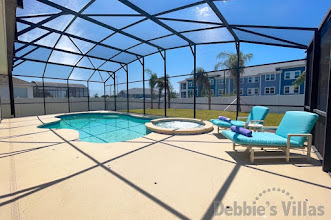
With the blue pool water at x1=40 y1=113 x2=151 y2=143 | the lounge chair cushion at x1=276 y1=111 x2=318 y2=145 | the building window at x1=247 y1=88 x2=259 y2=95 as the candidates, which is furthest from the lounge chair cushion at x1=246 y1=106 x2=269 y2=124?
the building window at x1=247 y1=88 x2=259 y2=95

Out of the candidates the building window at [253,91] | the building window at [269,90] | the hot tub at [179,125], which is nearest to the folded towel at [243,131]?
the hot tub at [179,125]

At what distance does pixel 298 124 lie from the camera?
9.95 ft

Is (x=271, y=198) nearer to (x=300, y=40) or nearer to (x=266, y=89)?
(x=300, y=40)

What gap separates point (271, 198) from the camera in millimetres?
1798

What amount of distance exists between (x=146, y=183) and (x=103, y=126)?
277 inches

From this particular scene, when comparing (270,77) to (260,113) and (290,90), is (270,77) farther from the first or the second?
(260,113)

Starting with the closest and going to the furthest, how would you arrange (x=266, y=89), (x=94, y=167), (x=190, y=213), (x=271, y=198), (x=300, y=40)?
1. (x=190, y=213)
2. (x=271, y=198)
3. (x=94, y=167)
4. (x=300, y=40)
5. (x=266, y=89)

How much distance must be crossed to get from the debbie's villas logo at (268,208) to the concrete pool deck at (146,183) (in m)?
0.02

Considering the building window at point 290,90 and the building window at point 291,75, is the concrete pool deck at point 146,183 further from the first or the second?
the building window at point 291,75

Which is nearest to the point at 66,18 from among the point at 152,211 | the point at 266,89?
the point at 152,211

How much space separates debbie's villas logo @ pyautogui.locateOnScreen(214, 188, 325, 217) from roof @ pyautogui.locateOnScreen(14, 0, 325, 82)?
376 centimetres

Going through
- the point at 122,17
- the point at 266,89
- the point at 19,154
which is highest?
the point at 122,17

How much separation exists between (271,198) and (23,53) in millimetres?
11844

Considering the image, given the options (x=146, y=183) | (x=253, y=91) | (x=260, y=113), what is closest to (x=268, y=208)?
(x=146, y=183)
